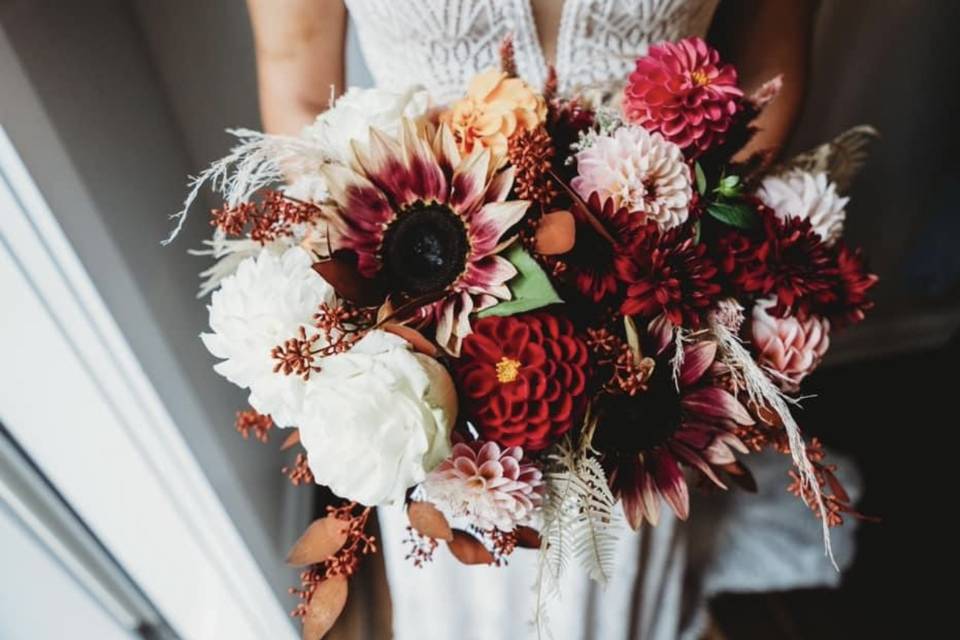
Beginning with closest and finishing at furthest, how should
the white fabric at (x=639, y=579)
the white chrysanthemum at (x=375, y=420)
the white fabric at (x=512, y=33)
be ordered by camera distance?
the white chrysanthemum at (x=375, y=420)
the white fabric at (x=512, y=33)
the white fabric at (x=639, y=579)

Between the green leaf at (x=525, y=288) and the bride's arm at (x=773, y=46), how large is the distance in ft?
1.83

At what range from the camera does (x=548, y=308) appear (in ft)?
1.62

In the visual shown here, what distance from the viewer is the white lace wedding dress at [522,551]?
2.40ft

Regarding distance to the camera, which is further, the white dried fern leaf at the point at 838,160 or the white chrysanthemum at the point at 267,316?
the white dried fern leaf at the point at 838,160

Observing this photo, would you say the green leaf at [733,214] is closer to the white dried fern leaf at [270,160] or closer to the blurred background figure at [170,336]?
the white dried fern leaf at [270,160]

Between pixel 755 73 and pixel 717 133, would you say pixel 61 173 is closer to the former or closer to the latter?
pixel 717 133

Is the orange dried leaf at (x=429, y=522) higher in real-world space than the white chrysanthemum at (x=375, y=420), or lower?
lower

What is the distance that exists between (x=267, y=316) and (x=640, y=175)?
290 mm

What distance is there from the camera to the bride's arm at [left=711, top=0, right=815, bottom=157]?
2.96 feet

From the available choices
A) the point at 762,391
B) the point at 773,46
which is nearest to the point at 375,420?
the point at 762,391

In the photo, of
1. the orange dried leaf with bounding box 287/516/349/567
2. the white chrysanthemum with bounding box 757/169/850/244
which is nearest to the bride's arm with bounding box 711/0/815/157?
the white chrysanthemum with bounding box 757/169/850/244

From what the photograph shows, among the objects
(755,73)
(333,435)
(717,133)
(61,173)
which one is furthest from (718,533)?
(61,173)

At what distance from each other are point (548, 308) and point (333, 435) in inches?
7.2

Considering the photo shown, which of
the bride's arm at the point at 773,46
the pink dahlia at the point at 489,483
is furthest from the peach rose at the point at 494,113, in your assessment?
the bride's arm at the point at 773,46
